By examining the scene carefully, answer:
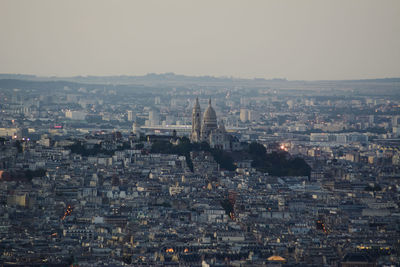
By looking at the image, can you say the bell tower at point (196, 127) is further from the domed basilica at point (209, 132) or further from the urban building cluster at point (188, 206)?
the urban building cluster at point (188, 206)

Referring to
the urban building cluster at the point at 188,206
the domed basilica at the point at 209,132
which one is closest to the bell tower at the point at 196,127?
the domed basilica at the point at 209,132

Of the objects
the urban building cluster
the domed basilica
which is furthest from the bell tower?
the urban building cluster

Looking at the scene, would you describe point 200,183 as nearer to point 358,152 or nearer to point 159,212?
point 159,212

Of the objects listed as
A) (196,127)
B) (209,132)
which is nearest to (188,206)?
(209,132)

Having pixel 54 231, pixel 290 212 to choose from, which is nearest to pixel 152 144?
pixel 290 212

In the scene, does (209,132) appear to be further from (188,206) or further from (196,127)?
(188,206)

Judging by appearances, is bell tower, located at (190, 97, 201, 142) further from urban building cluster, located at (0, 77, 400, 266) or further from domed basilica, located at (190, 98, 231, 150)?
urban building cluster, located at (0, 77, 400, 266)

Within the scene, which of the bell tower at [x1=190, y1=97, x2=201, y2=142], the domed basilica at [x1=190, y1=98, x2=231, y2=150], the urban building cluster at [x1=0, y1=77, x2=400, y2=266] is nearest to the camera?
the urban building cluster at [x1=0, y1=77, x2=400, y2=266]

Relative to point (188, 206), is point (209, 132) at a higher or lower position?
lower
